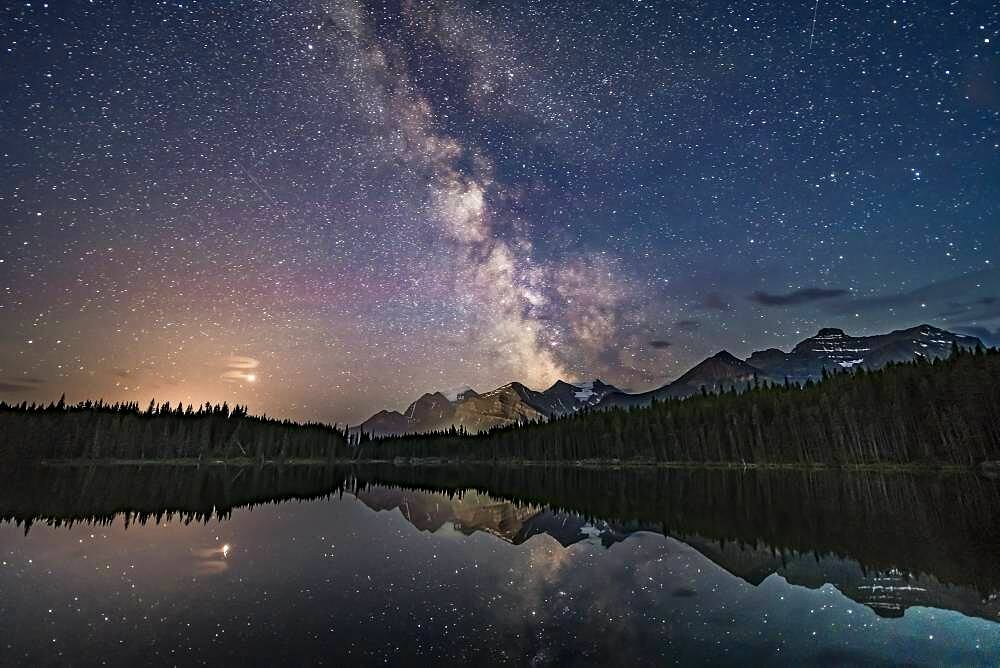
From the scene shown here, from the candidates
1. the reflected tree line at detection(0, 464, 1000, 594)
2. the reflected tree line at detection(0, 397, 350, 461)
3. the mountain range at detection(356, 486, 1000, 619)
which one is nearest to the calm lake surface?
the mountain range at detection(356, 486, 1000, 619)

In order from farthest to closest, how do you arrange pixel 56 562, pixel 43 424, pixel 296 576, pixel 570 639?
pixel 43 424 → pixel 56 562 → pixel 296 576 → pixel 570 639

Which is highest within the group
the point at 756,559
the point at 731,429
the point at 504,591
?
the point at 731,429

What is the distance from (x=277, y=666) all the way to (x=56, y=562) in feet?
50.4

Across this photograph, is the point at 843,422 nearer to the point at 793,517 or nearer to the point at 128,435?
the point at 793,517

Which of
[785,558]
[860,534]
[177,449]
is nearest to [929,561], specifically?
[785,558]

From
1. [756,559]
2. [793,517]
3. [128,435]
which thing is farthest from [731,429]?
[128,435]

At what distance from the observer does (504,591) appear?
15281 mm

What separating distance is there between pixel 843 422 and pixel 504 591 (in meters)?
114

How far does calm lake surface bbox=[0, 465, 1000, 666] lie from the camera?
409 inches

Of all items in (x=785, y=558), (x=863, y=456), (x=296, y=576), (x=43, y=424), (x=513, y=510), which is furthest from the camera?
(x=43, y=424)

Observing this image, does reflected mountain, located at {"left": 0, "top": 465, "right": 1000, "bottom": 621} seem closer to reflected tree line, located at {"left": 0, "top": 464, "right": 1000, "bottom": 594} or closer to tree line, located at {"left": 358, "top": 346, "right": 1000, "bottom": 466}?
reflected tree line, located at {"left": 0, "top": 464, "right": 1000, "bottom": 594}

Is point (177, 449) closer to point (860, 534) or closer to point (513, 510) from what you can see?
point (513, 510)

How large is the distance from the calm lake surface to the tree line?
76.3 m

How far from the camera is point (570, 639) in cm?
1091
